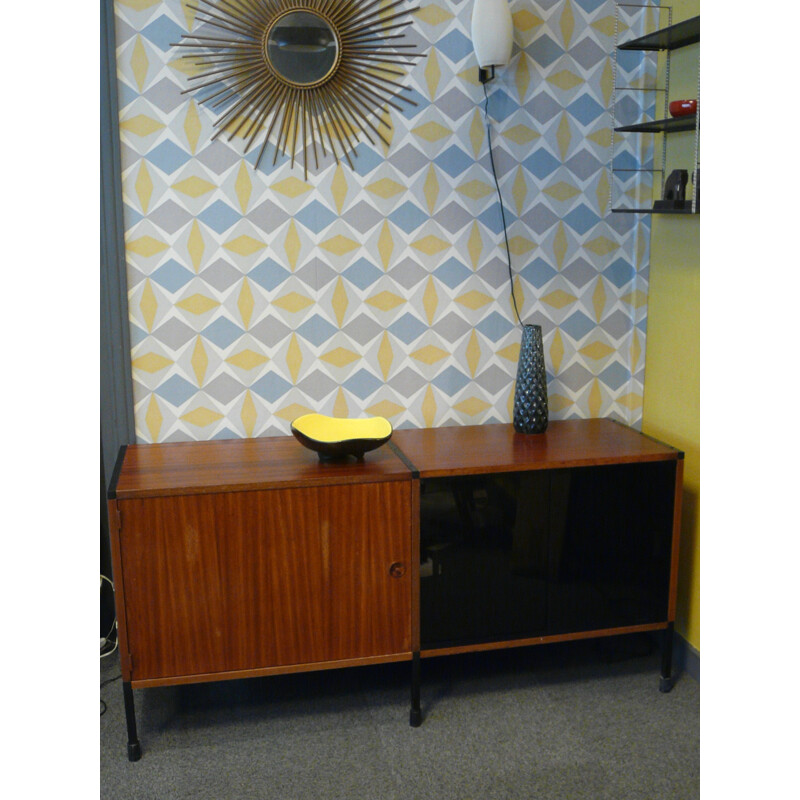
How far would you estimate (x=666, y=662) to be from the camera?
246 cm

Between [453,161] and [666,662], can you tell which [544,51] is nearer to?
[453,161]

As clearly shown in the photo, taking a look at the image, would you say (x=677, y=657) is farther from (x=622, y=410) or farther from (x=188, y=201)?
(x=188, y=201)

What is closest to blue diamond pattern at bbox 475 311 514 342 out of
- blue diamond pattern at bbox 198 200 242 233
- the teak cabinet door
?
the teak cabinet door

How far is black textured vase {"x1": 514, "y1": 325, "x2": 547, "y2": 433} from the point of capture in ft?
8.41

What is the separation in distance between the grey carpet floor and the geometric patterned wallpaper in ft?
2.68

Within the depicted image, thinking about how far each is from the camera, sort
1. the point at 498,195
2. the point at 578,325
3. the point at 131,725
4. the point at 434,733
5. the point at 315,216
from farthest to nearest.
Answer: the point at 578,325 < the point at 498,195 < the point at 315,216 < the point at 434,733 < the point at 131,725

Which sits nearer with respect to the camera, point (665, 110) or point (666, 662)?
point (666, 662)

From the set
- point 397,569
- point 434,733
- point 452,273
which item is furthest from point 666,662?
point 452,273

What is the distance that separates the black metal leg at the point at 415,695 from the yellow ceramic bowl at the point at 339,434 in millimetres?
614

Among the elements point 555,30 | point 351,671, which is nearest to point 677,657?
point 351,671

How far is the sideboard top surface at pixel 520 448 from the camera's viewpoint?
226 cm

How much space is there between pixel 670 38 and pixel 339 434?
1.55 meters

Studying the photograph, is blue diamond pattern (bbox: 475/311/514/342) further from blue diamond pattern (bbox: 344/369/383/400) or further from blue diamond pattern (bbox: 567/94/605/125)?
blue diamond pattern (bbox: 567/94/605/125)

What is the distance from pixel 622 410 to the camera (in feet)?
9.33
